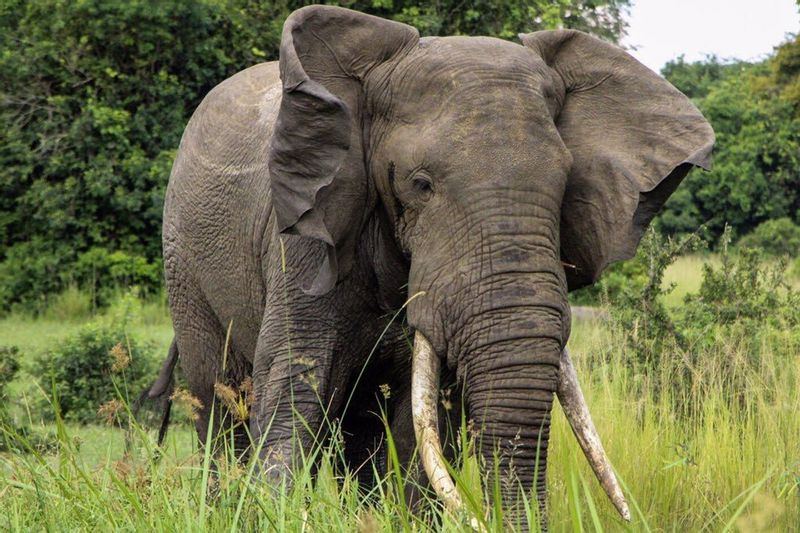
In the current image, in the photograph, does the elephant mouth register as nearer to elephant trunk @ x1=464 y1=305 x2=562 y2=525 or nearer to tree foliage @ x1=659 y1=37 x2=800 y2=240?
elephant trunk @ x1=464 y1=305 x2=562 y2=525

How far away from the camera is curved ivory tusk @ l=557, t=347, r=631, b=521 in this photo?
15.0ft

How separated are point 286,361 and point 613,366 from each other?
10.3ft

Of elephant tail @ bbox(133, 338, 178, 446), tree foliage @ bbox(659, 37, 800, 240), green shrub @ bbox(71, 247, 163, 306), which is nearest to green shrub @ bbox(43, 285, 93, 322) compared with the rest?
green shrub @ bbox(71, 247, 163, 306)

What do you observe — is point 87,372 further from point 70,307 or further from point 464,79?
point 464,79

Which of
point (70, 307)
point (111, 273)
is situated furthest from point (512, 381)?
point (111, 273)

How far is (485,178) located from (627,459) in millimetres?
2199

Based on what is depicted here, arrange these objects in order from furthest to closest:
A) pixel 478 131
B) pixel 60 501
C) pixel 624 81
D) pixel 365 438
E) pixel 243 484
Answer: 1. pixel 365 438
2. pixel 624 81
3. pixel 478 131
4. pixel 60 501
5. pixel 243 484

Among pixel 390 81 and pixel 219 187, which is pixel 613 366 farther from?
pixel 390 81

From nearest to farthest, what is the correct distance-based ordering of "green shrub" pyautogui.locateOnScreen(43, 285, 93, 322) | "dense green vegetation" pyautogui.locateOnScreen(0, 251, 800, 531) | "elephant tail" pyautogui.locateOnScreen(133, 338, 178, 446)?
"dense green vegetation" pyautogui.locateOnScreen(0, 251, 800, 531) → "elephant tail" pyautogui.locateOnScreen(133, 338, 178, 446) → "green shrub" pyautogui.locateOnScreen(43, 285, 93, 322)

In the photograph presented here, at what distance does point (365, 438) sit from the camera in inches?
236

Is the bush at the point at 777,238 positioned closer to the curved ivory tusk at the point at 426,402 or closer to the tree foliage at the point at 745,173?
the tree foliage at the point at 745,173

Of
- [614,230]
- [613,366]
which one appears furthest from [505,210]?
[613,366]

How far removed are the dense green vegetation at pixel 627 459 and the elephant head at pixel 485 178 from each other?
11.8 inches

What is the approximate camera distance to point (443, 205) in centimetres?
451
